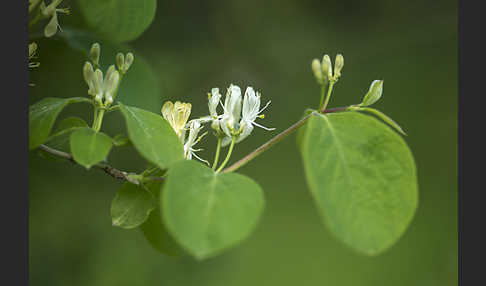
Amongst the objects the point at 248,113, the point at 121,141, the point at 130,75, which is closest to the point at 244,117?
the point at 248,113

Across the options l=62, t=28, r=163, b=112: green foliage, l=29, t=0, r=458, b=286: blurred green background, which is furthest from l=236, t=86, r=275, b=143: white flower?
l=29, t=0, r=458, b=286: blurred green background

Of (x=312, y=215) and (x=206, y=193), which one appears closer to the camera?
(x=206, y=193)

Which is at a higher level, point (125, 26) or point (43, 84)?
point (125, 26)

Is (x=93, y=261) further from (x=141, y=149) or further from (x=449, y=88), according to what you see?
(x=449, y=88)

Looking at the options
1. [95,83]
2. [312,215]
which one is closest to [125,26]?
[95,83]

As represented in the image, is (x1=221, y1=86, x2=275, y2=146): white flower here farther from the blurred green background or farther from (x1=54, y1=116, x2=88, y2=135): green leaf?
the blurred green background

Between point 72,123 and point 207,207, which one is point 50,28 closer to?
point 72,123
